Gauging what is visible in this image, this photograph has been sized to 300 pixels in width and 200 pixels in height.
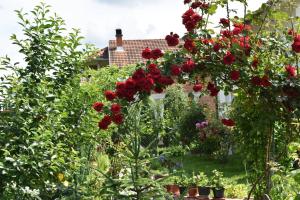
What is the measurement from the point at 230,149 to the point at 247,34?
9.43 meters

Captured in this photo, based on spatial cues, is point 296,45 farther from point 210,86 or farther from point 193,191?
point 193,191

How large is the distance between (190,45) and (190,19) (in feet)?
0.85

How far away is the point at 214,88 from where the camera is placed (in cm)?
474

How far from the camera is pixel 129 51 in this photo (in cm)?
2597

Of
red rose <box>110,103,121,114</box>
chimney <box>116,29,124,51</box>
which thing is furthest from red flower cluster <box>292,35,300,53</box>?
chimney <box>116,29,124,51</box>

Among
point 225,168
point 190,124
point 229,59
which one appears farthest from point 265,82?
point 190,124

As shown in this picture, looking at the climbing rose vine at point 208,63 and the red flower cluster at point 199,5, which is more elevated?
the red flower cluster at point 199,5

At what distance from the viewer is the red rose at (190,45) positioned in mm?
4359

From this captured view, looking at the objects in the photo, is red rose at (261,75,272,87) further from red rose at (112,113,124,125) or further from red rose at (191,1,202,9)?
red rose at (112,113,124,125)

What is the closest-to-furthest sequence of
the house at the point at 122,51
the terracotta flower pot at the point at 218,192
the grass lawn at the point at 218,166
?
the terracotta flower pot at the point at 218,192
the grass lawn at the point at 218,166
the house at the point at 122,51

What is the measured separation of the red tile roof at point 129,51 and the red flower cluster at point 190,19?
19.2 meters

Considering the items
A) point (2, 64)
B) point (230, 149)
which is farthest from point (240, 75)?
point (230, 149)

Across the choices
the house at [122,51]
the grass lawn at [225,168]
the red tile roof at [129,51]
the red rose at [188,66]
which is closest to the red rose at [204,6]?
the red rose at [188,66]

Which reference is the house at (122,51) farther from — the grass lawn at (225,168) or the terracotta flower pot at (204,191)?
the terracotta flower pot at (204,191)
